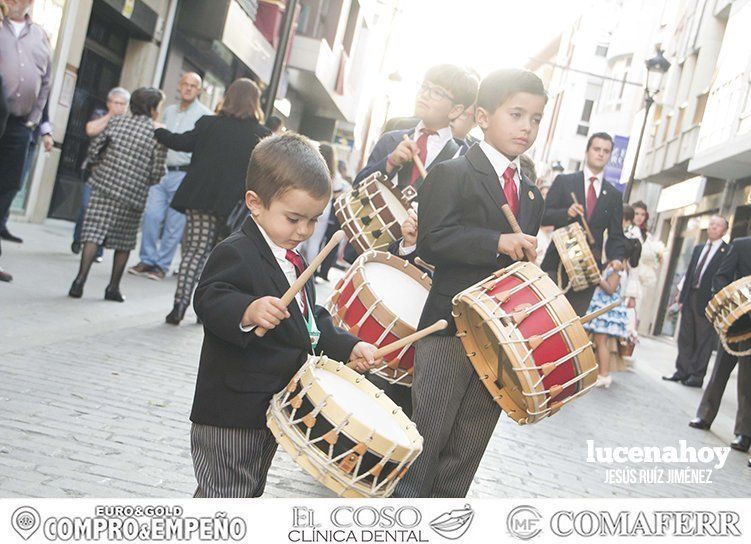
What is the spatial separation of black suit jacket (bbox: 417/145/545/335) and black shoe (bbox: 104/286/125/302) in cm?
507

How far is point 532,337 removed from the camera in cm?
351

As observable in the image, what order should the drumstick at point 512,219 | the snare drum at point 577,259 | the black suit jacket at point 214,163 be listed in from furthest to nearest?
the black suit jacket at point 214,163, the snare drum at point 577,259, the drumstick at point 512,219

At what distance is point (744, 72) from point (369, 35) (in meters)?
17.6

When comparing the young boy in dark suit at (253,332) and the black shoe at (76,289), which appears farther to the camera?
the black shoe at (76,289)

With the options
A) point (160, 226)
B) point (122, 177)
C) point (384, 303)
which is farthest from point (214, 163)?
point (384, 303)

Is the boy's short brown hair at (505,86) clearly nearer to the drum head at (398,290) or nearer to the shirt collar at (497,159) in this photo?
the shirt collar at (497,159)

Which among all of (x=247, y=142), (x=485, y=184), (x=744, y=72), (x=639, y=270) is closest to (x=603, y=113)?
(x=744, y=72)

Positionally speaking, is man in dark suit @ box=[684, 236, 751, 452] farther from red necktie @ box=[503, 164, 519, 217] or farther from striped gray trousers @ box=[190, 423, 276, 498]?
striped gray trousers @ box=[190, 423, 276, 498]

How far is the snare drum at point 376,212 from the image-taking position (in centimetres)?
511

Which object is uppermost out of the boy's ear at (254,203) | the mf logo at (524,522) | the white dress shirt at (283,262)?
the boy's ear at (254,203)

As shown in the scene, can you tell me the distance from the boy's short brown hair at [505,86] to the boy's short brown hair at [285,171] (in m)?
1.07

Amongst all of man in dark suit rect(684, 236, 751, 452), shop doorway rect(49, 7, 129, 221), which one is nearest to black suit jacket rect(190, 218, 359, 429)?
man in dark suit rect(684, 236, 751, 452)

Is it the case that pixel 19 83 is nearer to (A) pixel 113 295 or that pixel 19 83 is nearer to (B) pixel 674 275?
(A) pixel 113 295

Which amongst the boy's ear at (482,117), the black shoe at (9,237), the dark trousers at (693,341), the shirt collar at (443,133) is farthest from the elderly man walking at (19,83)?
the dark trousers at (693,341)
